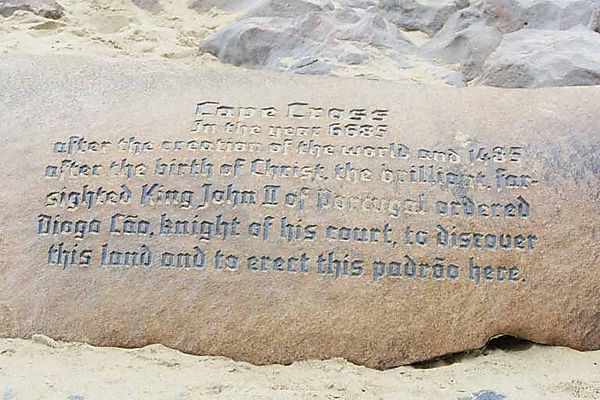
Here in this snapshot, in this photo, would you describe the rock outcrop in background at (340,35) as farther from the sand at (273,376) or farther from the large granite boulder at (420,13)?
the sand at (273,376)

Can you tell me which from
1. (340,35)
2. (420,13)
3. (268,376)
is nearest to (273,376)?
(268,376)

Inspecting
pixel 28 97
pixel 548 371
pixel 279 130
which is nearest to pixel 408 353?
pixel 548 371

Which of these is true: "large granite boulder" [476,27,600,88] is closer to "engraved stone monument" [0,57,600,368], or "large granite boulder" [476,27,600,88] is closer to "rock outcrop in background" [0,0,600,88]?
"rock outcrop in background" [0,0,600,88]

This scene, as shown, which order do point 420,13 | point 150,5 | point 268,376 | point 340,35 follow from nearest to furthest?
1. point 268,376
2. point 340,35
3. point 420,13
4. point 150,5

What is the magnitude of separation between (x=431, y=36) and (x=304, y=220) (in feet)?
5.81

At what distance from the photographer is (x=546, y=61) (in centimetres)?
328

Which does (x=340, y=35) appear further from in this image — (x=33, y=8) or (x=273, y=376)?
(x=273, y=376)

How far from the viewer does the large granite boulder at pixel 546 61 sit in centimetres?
321

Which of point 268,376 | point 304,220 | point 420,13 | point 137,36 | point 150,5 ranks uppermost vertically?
point 420,13

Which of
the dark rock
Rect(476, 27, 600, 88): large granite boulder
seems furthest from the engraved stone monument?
the dark rock

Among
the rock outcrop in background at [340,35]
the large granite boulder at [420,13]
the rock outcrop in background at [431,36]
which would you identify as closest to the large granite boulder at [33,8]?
the rock outcrop in background at [340,35]

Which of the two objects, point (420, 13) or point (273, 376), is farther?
point (420, 13)

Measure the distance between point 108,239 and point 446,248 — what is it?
970 millimetres

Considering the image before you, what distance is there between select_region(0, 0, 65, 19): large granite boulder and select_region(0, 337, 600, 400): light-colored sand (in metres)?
2.05
